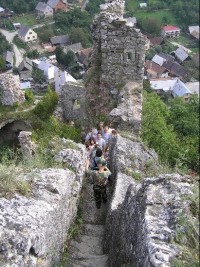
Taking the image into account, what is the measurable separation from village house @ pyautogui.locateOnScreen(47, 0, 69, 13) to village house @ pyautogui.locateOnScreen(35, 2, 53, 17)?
820 millimetres

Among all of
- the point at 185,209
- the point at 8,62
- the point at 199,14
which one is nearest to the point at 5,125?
the point at 185,209

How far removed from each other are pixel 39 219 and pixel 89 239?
296cm

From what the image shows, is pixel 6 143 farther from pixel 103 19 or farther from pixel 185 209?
pixel 185 209

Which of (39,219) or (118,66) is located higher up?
(39,219)

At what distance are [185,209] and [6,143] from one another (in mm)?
13384

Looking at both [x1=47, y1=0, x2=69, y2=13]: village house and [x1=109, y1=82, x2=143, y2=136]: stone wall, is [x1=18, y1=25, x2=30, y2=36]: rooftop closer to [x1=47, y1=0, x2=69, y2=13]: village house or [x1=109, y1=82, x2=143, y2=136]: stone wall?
[x1=47, y1=0, x2=69, y2=13]: village house

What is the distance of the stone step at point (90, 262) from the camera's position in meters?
7.63

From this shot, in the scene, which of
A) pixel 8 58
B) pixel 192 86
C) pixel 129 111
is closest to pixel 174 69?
pixel 192 86

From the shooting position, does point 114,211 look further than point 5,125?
No

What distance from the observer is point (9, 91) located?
55.8ft

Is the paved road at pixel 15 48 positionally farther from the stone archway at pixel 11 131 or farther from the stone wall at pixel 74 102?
the stone wall at pixel 74 102

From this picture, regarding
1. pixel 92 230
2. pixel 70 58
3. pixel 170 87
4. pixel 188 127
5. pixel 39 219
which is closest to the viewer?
pixel 39 219

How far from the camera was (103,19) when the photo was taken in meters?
14.0

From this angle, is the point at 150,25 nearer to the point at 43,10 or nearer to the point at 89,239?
the point at 43,10
